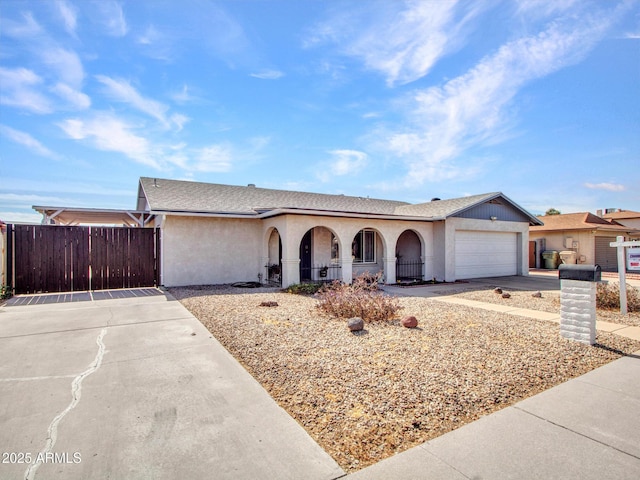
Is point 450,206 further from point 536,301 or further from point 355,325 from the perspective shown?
point 355,325

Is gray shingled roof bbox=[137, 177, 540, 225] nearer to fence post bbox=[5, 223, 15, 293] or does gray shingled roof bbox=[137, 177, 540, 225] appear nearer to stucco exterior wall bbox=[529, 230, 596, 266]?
fence post bbox=[5, 223, 15, 293]

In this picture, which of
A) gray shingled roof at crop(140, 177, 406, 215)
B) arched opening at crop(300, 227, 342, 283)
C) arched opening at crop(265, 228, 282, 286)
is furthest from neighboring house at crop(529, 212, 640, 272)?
arched opening at crop(265, 228, 282, 286)

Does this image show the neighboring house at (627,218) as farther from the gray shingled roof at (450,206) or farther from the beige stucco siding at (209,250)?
the beige stucco siding at (209,250)

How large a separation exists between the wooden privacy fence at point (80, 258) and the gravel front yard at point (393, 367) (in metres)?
6.10

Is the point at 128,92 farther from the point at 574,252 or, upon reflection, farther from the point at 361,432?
the point at 574,252

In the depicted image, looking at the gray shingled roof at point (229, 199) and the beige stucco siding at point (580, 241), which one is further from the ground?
the gray shingled roof at point (229, 199)

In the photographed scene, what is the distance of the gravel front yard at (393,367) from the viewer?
288 cm

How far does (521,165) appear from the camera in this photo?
16203 mm

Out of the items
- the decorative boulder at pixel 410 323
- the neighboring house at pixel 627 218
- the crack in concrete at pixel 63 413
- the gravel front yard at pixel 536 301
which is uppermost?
the neighboring house at pixel 627 218

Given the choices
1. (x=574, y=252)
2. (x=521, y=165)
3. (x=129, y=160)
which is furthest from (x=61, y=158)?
(x=574, y=252)

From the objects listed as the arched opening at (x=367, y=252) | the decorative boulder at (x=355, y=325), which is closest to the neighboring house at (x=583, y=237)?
the arched opening at (x=367, y=252)

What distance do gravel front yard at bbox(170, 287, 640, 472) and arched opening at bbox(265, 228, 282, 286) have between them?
19.3ft

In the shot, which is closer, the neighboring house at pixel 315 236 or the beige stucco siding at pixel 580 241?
the neighboring house at pixel 315 236

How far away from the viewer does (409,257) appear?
16031mm
